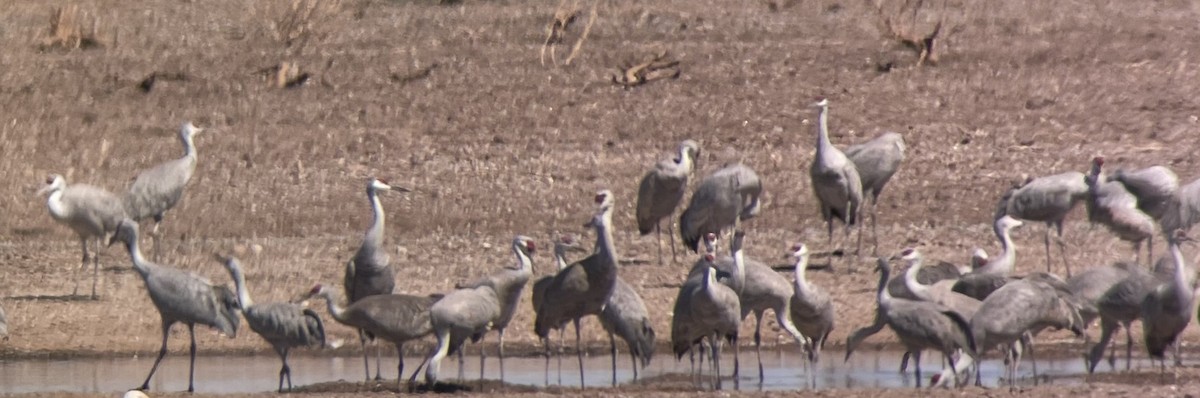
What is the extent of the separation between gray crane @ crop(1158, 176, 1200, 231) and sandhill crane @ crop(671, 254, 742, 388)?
503 cm

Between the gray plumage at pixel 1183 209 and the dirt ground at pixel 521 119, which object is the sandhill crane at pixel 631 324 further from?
the gray plumage at pixel 1183 209

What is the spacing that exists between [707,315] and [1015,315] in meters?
1.54

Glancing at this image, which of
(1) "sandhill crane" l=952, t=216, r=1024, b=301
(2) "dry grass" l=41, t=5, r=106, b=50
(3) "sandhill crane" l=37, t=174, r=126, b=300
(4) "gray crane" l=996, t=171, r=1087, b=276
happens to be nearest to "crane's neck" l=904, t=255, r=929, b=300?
(1) "sandhill crane" l=952, t=216, r=1024, b=301

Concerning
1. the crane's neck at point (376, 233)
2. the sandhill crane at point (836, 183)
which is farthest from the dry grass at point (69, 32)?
the crane's neck at point (376, 233)

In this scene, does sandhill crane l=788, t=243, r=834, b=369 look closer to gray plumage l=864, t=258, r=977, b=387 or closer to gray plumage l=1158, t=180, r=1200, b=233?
gray plumage l=864, t=258, r=977, b=387

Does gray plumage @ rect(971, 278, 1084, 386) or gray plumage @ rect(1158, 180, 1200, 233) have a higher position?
gray plumage @ rect(1158, 180, 1200, 233)

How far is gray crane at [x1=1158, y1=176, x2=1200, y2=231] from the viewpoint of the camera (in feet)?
56.8

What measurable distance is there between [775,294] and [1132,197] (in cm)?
415

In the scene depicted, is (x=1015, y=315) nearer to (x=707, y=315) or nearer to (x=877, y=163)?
(x=707, y=315)

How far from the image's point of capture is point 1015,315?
41.8 ft

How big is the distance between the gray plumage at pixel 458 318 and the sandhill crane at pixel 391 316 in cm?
12

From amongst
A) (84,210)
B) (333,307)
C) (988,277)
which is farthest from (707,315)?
(84,210)

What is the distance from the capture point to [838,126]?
21109 mm

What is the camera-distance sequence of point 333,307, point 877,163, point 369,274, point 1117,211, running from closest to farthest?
point 333,307 < point 369,274 < point 1117,211 < point 877,163
